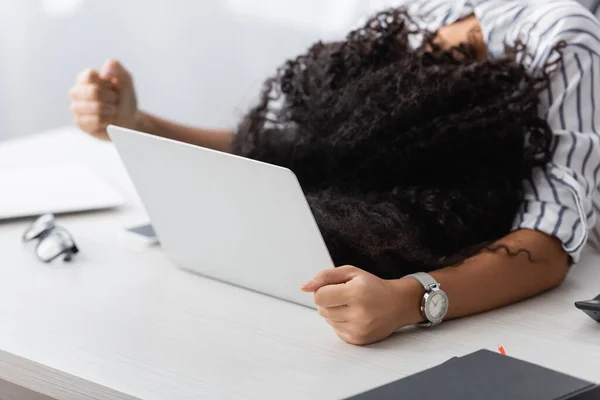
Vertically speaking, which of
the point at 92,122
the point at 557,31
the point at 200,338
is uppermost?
the point at 557,31

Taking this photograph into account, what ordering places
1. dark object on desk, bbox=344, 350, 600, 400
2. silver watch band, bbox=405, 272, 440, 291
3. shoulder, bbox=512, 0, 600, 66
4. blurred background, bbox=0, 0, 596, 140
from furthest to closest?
1. blurred background, bbox=0, 0, 596, 140
2. shoulder, bbox=512, 0, 600, 66
3. silver watch band, bbox=405, 272, 440, 291
4. dark object on desk, bbox=344, 350, 600, 400

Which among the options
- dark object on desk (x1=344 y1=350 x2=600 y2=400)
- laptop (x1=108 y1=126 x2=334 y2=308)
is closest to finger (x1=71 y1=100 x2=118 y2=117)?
laptop (x1=108 y1=126 x2=334 y2=308)

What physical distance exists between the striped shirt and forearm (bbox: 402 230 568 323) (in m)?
0.02

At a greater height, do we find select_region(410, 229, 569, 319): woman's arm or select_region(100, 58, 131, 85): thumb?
select_region(100, 58, 131, 85): thumb

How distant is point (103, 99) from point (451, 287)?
1.88 ft

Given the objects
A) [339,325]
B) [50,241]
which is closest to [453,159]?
[339,325]

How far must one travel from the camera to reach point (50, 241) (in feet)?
3.37

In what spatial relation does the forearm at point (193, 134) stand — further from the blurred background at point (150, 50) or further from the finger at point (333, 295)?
the blurred background at point (150, 50)

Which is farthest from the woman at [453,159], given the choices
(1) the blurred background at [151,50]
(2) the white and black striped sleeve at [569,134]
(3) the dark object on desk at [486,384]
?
(1) the blurred background at [151,50]

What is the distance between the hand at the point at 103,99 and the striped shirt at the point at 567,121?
0.53 metres

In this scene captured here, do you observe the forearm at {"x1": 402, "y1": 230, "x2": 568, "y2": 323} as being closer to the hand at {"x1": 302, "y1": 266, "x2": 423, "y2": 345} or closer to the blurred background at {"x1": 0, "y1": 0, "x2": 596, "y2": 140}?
the hand at {"x1": 302, "y1": 266, "x2": 423, "y2": 345}

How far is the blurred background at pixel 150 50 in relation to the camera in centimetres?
224

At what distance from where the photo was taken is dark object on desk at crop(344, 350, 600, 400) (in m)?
0.61

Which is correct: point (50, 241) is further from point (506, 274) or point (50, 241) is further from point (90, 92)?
point (506, 274)
